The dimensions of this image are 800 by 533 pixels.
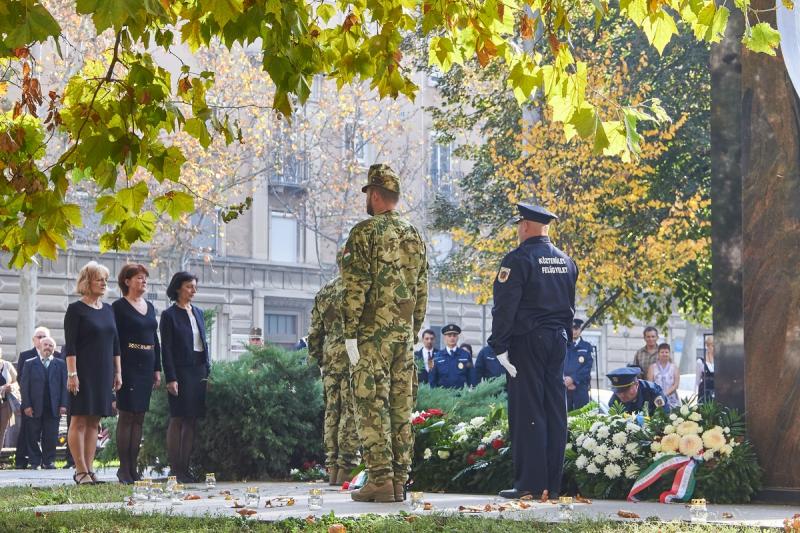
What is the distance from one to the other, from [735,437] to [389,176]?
10.6ft

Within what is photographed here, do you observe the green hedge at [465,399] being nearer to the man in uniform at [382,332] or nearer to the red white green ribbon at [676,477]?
the red white green ribbon at [676,477]

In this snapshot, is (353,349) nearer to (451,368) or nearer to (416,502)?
(416,502)

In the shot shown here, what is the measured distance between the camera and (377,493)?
9797 mm

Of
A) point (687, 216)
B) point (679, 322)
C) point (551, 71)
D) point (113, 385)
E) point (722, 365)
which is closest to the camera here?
point (551, 71)

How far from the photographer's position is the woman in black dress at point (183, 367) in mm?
13172

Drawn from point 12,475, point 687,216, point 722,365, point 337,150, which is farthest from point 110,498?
point 337,150

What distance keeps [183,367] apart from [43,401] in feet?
26.3

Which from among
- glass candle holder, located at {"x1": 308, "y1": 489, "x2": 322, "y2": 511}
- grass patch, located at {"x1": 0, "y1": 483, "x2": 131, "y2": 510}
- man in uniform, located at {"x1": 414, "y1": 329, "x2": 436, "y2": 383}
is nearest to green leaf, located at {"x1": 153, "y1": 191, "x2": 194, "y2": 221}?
glass candle holder, located at {"x1": 308, "y1": 489, "x2": 322, "y2": 511}

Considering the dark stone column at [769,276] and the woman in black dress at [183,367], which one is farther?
the woman in black dress at [183,367]

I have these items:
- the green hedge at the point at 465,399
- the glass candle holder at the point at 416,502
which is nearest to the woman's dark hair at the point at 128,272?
the green hedge at the point at 465,399

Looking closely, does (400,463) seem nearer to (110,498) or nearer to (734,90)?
(110,498)

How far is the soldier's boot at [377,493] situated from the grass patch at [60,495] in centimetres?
191

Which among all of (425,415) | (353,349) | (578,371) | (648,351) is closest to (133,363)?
(425,415)

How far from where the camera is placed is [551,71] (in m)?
6.98
